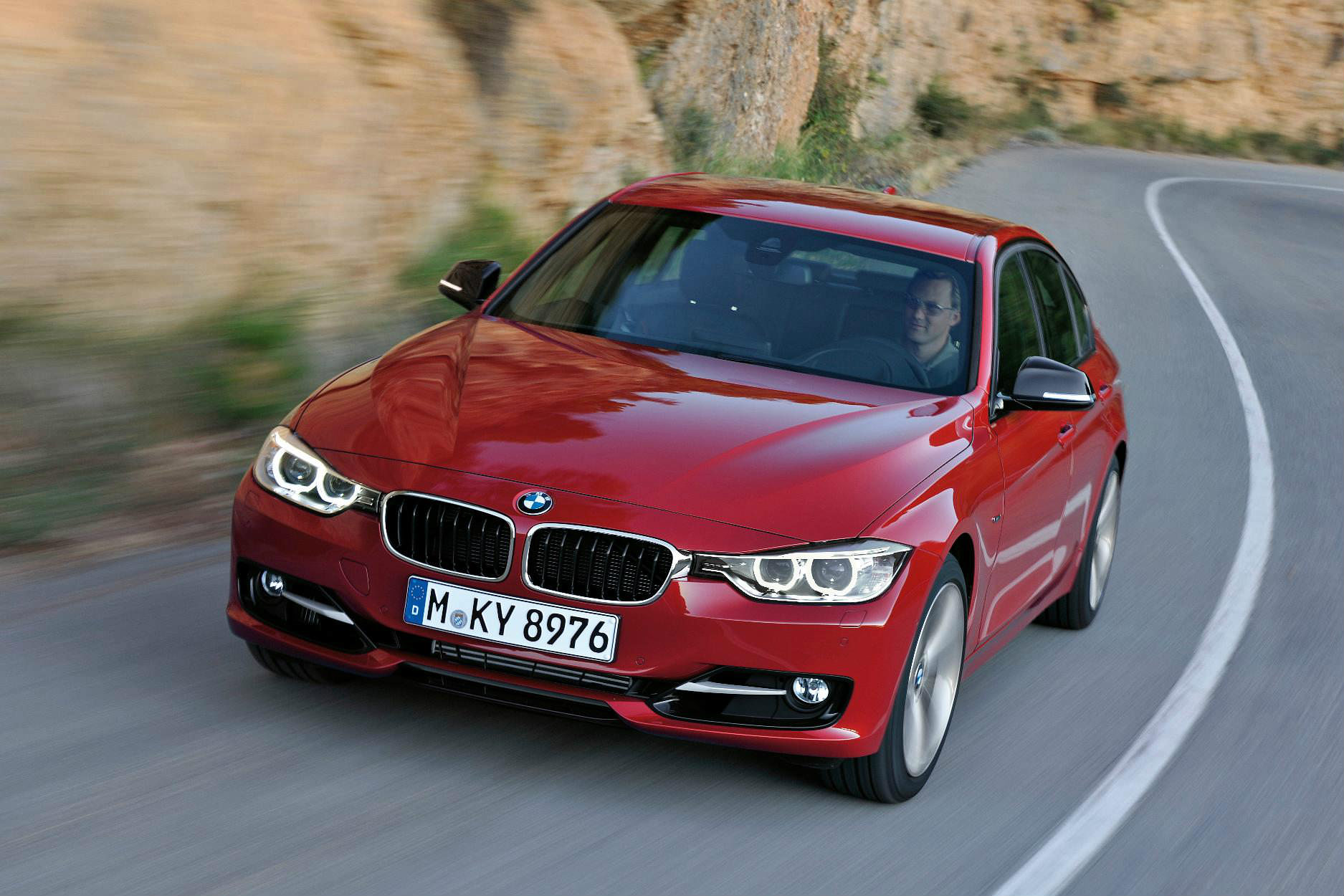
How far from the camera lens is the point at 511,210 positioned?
1205cm

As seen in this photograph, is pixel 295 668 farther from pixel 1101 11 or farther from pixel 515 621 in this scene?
pixel 1101 11

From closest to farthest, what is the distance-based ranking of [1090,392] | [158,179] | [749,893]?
1. [749,893]
2. [1090,392]
3. [158,179]

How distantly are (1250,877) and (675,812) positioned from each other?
155cm

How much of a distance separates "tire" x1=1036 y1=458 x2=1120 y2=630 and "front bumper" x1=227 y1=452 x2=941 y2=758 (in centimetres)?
246

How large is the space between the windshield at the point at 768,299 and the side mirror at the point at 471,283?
6.0 inches

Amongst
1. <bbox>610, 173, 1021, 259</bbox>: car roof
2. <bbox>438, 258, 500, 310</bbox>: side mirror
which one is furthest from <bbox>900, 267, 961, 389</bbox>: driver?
<bbox>438, 258, 500, 310</bbox>: side mirror

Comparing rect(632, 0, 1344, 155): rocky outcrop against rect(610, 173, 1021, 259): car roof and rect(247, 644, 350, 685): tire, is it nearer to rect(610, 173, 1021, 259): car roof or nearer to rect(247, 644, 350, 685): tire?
rect(610, 173, 1021, 259): car roof

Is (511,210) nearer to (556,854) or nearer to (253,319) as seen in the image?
(253,319)

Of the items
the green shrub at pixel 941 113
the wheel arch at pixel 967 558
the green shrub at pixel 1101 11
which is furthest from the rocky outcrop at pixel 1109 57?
the wheel arch at pixel 967 558

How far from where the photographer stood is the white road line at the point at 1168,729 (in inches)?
181

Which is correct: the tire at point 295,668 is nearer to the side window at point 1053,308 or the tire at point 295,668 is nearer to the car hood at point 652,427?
the car hood at point 652,427

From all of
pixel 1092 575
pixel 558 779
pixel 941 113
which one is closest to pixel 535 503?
pixel 558 779

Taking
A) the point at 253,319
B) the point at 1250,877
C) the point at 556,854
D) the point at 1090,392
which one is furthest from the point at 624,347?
the point at 253,319

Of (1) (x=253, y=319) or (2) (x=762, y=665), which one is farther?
(1) (x=253, y=319)
